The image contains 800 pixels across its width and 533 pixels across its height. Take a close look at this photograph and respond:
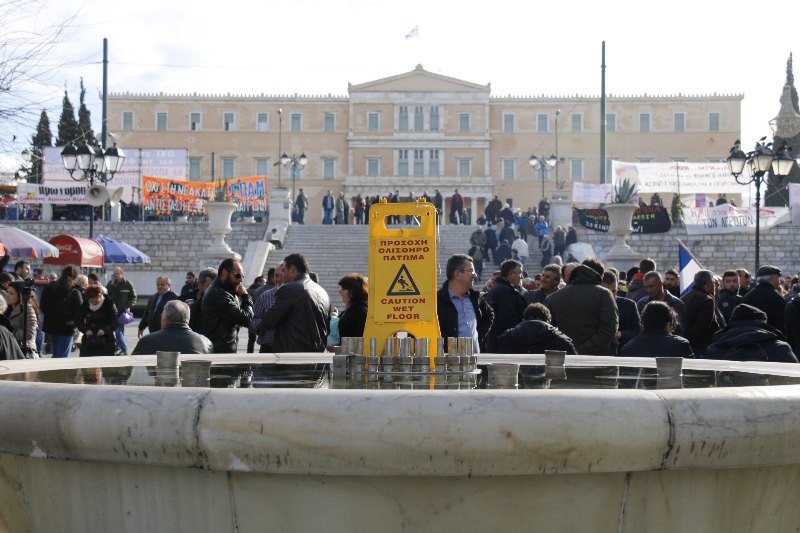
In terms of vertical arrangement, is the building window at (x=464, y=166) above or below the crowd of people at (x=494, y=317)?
above

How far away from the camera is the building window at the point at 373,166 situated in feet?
235

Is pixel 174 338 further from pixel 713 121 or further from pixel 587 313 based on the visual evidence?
pixel 713 121

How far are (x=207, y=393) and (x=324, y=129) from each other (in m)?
69.2

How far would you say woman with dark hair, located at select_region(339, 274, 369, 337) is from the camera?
22.6ft

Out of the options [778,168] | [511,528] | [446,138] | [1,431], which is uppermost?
[446,138]

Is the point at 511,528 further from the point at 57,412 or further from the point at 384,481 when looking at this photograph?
the point at 57,412

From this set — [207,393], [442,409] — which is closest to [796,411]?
[442,409]

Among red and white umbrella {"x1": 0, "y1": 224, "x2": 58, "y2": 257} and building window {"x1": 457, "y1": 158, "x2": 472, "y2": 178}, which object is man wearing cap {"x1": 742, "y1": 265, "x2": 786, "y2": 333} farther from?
building window {"x1": 457, "y1": 158, "x2": 472, "y2": 178}

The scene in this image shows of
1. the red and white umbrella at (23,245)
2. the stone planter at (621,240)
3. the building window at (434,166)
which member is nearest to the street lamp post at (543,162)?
the building window at (434,166)

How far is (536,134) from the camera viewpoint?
233 ft

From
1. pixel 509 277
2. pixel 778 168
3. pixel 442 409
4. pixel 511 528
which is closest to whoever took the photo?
pixel 442 409

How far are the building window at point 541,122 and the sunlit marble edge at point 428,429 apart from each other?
69.1 metres

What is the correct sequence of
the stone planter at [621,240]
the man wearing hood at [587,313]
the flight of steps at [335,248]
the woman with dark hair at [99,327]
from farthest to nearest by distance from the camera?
1. the flight of steps at [335,248]
2. the stone planter at [621,240]
3. the woman with dark hair at [99,327]
4. the man wearing hood at [587,313]

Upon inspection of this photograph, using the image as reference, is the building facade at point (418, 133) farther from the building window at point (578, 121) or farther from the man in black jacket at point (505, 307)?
the man in black jacket at point (505, 307)
